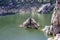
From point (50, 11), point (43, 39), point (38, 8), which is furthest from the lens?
point (38, 8)

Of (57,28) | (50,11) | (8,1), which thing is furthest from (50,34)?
(8,1)

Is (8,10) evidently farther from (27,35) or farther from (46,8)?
(27,35)

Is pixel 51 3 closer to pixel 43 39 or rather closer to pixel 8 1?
pixel 8 1

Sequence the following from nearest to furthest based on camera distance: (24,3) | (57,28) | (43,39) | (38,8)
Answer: (43,39) → (57,28) → (38,8) → (24,3)

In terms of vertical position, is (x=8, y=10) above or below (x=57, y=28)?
below

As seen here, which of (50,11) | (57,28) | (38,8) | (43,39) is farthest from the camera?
(38,8)

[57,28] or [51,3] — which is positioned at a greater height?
[57,28]

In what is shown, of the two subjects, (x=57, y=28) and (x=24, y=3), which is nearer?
(x=57, y=28)

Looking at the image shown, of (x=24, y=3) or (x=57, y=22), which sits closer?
(x=57, y=22)

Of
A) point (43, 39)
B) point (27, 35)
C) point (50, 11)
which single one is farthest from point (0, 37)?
point (50, 11)
